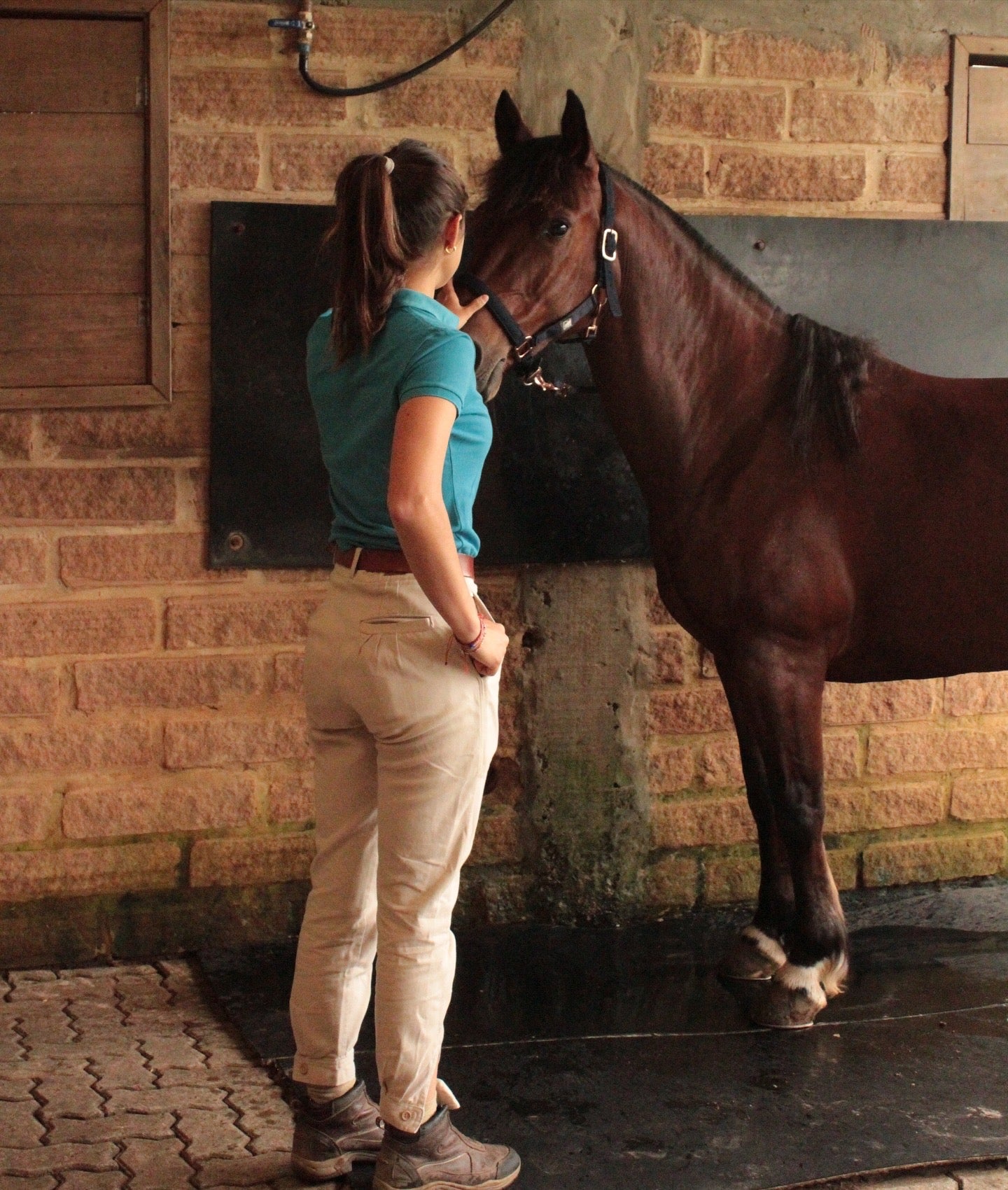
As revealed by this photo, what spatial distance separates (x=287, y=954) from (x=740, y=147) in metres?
2.41

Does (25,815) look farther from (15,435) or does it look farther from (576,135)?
(576,135)

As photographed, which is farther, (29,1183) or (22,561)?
(22,561)

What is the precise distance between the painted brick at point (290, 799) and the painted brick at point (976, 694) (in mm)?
1857

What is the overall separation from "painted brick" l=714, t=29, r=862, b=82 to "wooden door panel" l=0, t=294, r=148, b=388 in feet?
5.44

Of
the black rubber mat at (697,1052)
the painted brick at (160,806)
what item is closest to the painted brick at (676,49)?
the painted brick at (160,806)

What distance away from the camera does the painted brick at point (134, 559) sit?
333cm

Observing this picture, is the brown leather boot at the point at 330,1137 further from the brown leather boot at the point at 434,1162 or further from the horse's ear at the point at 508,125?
the horse's ear at the point at 508,125

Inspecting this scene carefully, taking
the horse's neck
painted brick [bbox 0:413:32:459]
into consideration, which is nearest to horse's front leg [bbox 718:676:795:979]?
the horse's neck

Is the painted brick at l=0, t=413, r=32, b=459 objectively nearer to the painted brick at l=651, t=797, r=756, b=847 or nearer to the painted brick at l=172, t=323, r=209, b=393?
the painted brick at l=172, t=323, r=209, b=393

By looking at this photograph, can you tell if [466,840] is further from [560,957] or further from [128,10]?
[128,10]

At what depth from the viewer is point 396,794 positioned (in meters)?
2.11

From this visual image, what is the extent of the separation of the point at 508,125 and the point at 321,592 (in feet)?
4.06

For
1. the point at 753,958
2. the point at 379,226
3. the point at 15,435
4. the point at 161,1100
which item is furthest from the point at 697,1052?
the point at 15,435

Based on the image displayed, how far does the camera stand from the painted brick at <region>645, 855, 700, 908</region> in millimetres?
3762
